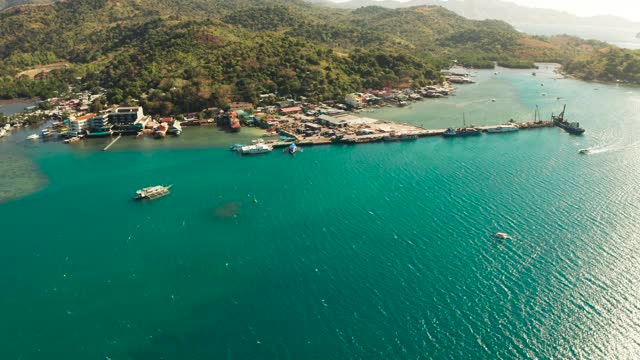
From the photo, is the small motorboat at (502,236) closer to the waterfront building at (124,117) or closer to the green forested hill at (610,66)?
the waterfront building at (124,117)

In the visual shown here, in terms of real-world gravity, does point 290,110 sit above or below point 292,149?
above

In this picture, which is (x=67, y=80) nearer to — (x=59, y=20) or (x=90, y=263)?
(x=59, y=20)

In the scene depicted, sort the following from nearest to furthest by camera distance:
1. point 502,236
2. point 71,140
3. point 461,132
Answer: point 502,236, point 71,140, point 461,132

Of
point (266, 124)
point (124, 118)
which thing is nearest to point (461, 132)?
point (266, 124)

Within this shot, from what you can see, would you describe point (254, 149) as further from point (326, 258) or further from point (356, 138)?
point (326, 258)

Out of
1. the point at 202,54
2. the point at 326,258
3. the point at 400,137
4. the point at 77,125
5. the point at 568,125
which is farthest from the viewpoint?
the point at 202,54

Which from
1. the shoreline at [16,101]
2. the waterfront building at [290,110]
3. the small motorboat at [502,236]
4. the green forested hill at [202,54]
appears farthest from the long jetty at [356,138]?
the shoreline at [16,101]

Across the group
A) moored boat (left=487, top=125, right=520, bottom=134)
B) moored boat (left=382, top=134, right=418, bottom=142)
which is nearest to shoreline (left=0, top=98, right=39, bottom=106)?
moored boat (left=382, top=134, right=418, bottom=142)

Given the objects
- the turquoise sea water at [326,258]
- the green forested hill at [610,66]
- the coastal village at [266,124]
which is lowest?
the turquoise sea water at [326,258]
